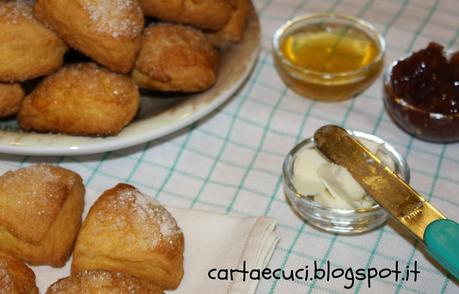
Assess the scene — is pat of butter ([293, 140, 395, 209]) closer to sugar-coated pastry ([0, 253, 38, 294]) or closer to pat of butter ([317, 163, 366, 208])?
pat of butter ([317, 163, 366, 208])

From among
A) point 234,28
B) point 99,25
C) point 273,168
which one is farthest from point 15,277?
point 234,28

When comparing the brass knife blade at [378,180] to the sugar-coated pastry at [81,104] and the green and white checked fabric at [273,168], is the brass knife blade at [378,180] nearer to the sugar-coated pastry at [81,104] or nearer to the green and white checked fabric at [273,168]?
the green and white checked fabric at [273,168]

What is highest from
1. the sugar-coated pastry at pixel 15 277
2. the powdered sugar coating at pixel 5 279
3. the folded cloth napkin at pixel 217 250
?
the powdered sugar coating at pixel 5 279

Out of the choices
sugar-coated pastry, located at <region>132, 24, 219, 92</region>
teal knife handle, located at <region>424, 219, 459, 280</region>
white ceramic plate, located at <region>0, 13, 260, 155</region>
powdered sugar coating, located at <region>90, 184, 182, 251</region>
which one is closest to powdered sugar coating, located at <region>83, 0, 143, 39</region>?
sugar-coated pastry, located at <region>132, 24, 219, 92</region>

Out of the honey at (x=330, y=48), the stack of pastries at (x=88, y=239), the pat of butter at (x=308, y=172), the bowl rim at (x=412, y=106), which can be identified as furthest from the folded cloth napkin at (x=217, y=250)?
the honey at (x=330, y=48)

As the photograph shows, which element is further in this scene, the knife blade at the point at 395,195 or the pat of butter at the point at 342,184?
the pat of butter at the point at 342,184

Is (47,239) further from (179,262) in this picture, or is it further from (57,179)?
(179,262)
